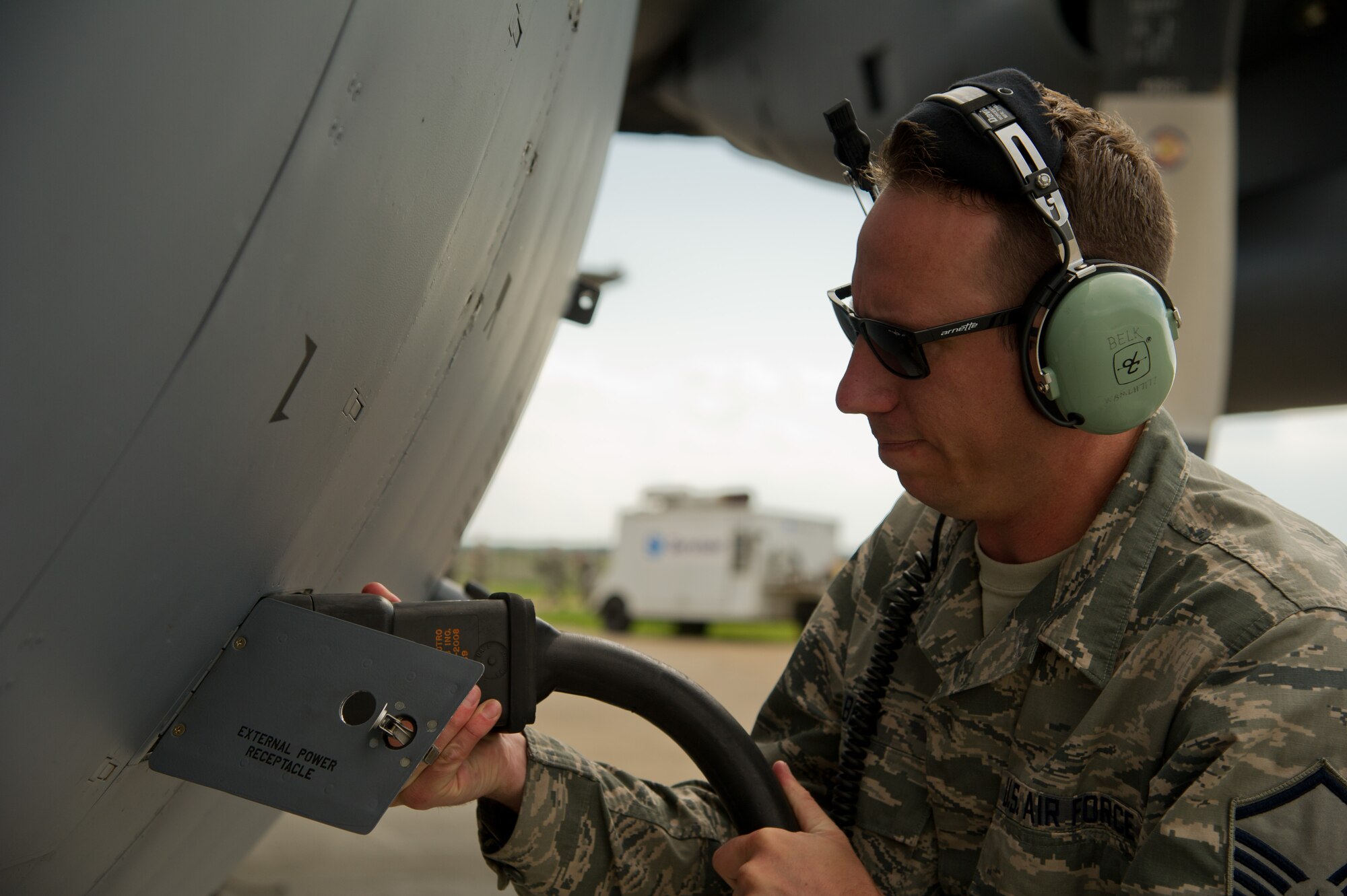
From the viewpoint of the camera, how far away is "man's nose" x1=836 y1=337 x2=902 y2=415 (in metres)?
1.33

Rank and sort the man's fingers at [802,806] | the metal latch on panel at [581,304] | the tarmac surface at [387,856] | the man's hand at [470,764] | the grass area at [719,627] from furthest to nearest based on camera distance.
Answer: the grass area at [719,627] → the tarmac surface at [387,856] → the metal latch on panel at [581,304] → the man's fingers at [802,806] → the man's hand at [470,764]

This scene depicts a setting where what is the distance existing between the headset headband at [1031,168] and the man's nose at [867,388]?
251 millimetres

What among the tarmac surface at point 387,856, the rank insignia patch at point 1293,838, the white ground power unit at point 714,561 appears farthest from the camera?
the white ground power unit at point 714,561

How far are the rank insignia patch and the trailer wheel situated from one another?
14.2 metres

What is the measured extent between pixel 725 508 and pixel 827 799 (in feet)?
40.7

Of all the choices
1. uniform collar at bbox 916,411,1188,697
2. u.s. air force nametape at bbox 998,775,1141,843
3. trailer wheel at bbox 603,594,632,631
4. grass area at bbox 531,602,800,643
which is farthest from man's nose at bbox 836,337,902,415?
trailer wheel at bbox 603,594,632,631

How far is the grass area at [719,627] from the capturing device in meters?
15.3

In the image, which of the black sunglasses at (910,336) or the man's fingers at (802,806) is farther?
the man's fingers at (802,806)

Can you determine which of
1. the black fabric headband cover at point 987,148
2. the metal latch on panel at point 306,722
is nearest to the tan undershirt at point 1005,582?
the black fabric headband cover at point 987,148

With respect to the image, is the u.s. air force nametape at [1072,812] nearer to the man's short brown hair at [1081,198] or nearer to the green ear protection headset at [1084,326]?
the green ear protection headset at [1084,326]

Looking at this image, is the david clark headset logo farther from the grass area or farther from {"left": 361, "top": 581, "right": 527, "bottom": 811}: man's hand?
the grass area

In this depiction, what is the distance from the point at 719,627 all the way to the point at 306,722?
1663 centimetres

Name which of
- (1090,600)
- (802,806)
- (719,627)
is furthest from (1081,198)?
(719,627)

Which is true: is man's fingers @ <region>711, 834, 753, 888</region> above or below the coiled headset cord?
below
